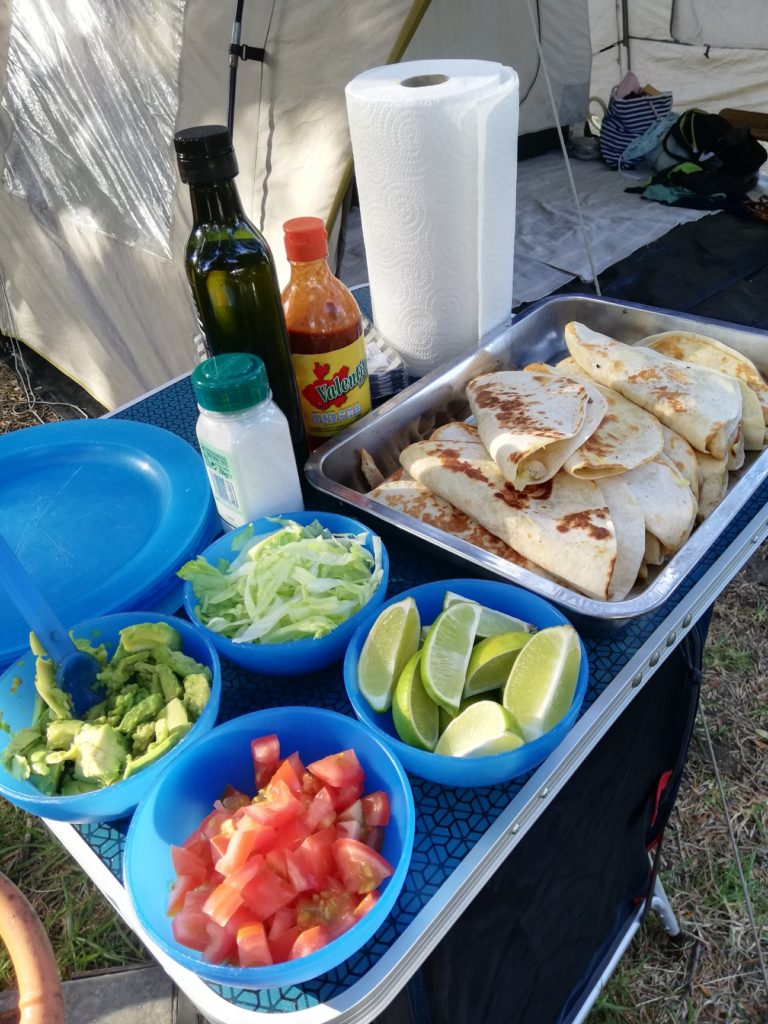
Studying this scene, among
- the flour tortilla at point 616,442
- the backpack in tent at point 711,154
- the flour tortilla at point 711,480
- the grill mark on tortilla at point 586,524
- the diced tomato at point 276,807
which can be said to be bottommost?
the backpack in tent at point 711,154

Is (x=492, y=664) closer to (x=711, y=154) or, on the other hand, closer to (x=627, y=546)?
(x=627, y=546)

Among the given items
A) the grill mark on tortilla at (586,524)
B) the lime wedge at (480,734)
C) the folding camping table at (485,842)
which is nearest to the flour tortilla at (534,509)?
the grill mark on tortilla at (586,524)

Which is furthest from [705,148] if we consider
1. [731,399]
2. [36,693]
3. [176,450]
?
[36,693]

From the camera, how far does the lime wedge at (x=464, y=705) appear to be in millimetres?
877

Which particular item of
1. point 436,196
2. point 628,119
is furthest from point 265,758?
point 628,119

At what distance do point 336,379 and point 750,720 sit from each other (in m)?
1.80

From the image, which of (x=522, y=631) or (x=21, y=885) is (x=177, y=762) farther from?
(x=21, y=885)

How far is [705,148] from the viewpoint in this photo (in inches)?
209

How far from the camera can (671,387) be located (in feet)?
4.55

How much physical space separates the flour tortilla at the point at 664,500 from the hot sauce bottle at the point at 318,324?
0.52 meters

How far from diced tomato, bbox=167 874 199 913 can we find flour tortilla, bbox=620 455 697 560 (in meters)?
0.81

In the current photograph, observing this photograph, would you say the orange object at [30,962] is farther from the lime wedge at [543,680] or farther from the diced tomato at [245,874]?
the lime wedge at [543,680]

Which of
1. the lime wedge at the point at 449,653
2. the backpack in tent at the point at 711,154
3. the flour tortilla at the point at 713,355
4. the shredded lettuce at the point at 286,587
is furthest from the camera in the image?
the backpack in tent at the point at 711,154

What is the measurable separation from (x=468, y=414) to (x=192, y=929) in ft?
3.70
